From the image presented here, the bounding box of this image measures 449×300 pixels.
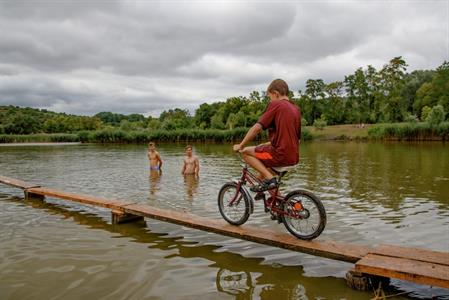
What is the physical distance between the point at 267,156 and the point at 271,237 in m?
1.37

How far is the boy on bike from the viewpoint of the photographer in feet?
20.6

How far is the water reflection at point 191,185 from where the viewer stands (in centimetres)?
1319

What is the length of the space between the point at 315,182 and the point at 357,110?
72.0 m

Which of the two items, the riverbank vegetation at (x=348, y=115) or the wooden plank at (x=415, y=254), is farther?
the riverbank vegetation at (x=348, y=115)

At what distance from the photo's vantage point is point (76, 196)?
1039cm

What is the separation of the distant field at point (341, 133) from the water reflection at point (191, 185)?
52.7 meters

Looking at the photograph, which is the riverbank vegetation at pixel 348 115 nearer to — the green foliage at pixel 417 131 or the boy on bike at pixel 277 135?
the green foliage at pixel 417 131

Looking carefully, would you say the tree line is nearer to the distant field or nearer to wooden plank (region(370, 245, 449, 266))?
the distant field

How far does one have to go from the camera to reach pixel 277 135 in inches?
251

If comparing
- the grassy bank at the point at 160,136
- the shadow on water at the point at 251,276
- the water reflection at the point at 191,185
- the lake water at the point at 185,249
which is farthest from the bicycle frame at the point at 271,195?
the grassy bank at the point at 160,136

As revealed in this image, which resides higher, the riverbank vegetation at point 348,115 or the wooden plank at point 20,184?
the riverbank vegetation at point 348,115

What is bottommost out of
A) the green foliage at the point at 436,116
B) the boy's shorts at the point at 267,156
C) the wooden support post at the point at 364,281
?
the wooden support post at the point at 364,281

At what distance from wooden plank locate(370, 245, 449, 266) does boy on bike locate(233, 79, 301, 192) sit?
1946mm

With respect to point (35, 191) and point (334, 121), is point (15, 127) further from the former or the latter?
point (35, 191)
